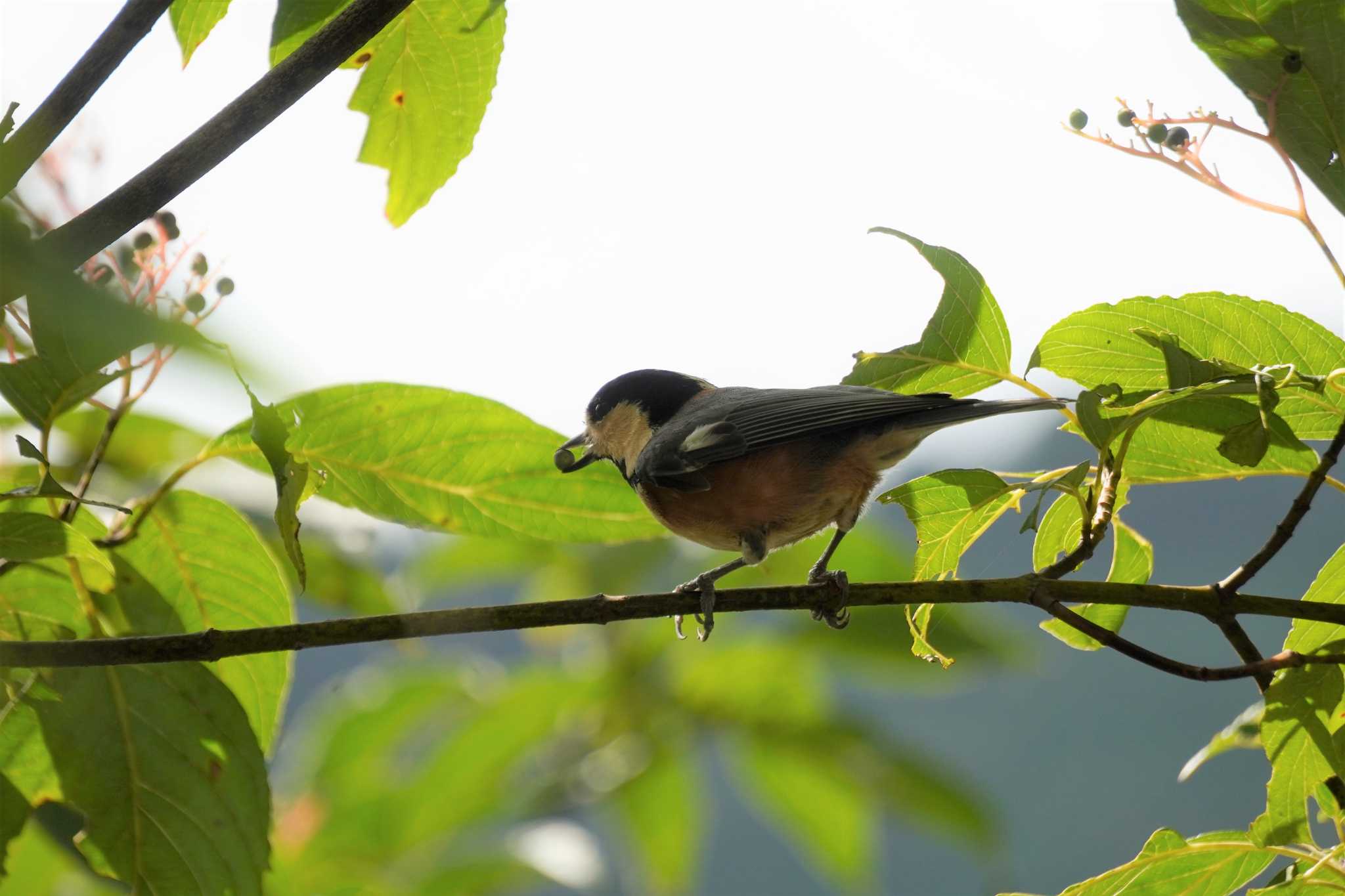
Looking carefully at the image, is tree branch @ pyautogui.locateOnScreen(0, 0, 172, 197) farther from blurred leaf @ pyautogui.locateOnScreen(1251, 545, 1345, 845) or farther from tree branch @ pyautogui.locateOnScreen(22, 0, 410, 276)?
blurred leaf @ pyautogui.locateOnScreen(1251, 545, 1345, 845)

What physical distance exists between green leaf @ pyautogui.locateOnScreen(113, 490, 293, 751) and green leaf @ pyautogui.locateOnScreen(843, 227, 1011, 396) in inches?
43.3

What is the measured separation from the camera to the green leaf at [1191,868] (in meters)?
1.66

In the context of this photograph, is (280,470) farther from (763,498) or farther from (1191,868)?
(763,498)

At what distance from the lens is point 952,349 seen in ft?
6.03

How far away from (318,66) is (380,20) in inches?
3.6

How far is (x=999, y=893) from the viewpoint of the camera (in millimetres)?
1669

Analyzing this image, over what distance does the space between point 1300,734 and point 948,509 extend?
578mm

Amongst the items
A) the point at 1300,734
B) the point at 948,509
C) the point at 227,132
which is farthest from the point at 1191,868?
the point at 227,132

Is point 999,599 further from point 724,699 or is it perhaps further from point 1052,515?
point 724,699

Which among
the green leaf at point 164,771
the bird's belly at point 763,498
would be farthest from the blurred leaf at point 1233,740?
the green leaf at point 164,771

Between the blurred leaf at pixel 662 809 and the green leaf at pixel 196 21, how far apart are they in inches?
107

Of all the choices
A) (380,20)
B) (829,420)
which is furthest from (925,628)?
(380,20)

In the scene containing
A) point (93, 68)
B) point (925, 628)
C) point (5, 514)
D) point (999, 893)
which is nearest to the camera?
point (93, 68)

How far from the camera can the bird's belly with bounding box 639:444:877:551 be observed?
9.55 ft
